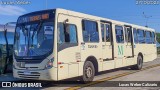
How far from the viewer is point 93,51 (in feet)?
40.9

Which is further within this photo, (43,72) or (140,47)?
(140,47)

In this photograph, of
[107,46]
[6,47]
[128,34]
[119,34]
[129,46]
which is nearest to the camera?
[107,46]

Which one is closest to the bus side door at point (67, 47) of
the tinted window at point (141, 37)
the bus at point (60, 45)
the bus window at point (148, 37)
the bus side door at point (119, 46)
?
the bus at point (60, 45)

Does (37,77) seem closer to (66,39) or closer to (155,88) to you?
(66,39)

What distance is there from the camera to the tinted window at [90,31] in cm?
1203

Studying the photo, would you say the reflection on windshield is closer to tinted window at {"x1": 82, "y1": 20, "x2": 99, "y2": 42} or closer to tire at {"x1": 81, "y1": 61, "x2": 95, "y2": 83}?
tinted window at {"x1": 82, "y1": 20, "x2": 99, "y2": 42}

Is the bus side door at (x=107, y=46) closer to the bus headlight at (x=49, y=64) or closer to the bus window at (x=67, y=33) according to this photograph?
the bus window at (x=67, y=33)

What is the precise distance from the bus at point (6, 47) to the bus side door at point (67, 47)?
392 cm

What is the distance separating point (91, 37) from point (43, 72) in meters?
3.15

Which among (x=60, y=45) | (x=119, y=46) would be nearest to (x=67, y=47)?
(x=60, y=45)

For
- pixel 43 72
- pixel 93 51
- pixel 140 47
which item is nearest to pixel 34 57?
pixel 43 72

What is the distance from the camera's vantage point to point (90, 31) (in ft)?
40.8

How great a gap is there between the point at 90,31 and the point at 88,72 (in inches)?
68.1

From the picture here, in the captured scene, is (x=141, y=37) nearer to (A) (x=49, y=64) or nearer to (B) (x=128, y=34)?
(B) (x=128, y=34)
